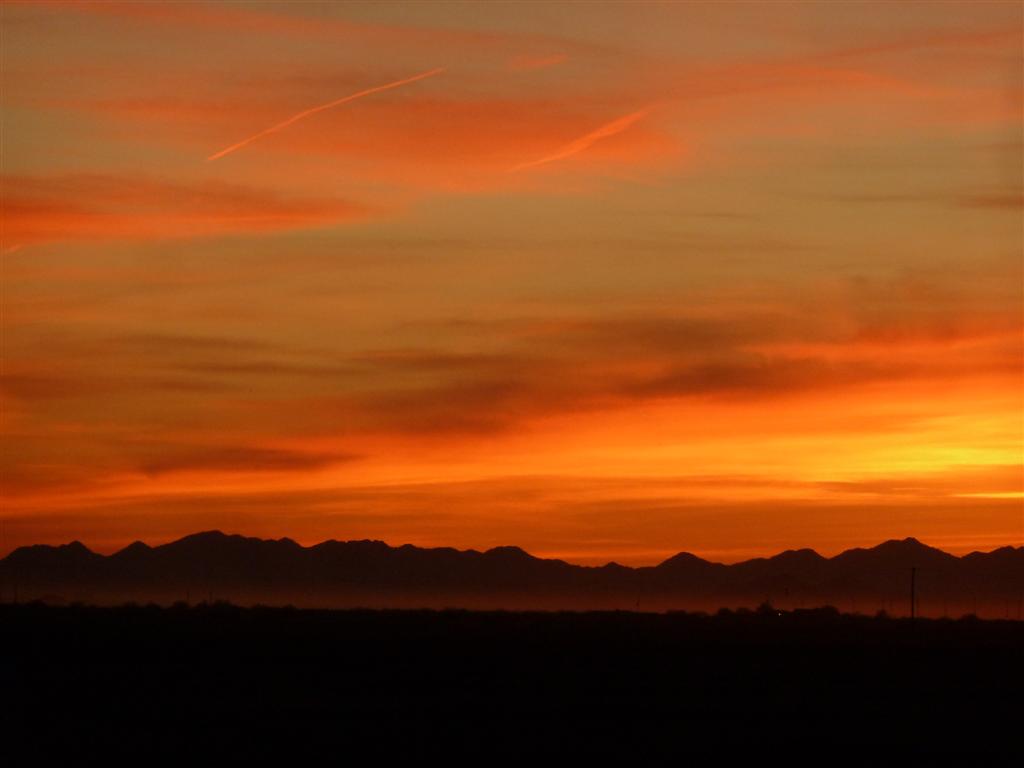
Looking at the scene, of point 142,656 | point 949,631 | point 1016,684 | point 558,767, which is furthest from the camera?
point 949,631

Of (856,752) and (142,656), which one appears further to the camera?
(142,656)

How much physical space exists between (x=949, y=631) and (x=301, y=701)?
50.8 m

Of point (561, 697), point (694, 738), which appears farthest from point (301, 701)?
point (694, 738)

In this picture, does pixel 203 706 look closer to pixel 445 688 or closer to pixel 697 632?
pixel 445 688

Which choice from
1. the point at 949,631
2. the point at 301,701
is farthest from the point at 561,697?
the point at 949,631

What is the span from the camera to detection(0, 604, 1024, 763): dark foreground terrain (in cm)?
3469

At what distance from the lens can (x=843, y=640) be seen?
7206 centimetres

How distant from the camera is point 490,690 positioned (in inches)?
1722

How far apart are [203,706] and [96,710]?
2.35 meters

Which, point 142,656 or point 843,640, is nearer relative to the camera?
point 142,656

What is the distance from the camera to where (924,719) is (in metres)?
39.0

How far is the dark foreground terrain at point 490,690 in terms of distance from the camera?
34688 mm

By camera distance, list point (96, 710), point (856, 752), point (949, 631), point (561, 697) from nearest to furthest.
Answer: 1. point (856, 752)
2. point (96, 710)
3. point (561, 697)
4. point (949, 631)

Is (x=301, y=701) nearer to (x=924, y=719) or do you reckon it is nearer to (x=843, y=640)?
(x=924, y=719)
